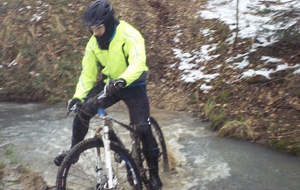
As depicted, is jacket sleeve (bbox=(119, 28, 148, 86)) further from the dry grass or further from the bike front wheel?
the dry grass

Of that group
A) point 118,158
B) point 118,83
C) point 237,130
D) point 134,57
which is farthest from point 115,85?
point 237,130

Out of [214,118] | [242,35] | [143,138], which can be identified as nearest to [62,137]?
[214,118]

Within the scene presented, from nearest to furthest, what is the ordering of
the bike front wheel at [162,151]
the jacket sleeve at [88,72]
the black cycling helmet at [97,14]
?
1. the black cycling helmet at [97,14]
2. the jacket sleeve at [88,72]
3. the bike front wheel at [162,151]

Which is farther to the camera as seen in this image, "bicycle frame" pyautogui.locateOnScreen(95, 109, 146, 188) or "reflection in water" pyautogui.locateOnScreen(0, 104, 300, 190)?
"reflection in water" pyautogui.locateOnScreen(0, 104, 300, 190)

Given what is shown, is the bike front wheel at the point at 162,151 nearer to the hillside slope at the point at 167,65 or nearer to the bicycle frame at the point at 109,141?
the bicycle frame at the point at 109,141

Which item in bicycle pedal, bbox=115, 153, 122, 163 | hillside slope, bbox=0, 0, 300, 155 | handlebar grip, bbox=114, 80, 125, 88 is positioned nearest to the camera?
handlebar grip, bbox=114, 80, 125, 88

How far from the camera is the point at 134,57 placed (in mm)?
4656

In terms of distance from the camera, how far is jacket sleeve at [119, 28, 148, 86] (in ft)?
14.9

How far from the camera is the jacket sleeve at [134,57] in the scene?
4539 mm

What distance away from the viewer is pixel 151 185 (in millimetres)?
5383

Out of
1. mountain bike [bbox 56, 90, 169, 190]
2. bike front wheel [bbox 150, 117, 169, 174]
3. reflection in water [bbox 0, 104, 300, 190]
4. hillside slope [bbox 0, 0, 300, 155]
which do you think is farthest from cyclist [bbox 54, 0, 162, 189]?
hillside slope [bbox 0, 0, 300, 155]

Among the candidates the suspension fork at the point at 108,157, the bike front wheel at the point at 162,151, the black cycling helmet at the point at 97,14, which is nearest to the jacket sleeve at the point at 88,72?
the black cycling helmet at the point at 97,14

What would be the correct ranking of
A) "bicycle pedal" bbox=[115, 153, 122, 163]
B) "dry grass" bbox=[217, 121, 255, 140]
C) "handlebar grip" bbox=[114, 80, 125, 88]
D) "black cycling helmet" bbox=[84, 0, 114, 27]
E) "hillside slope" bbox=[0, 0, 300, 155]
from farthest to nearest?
"hillside slope" bbox=[0, 0, 300, 155] → "dry grass" bbox=[217, 121, 255, 140] → "bicycle pedal" bbox=[115, 153, 122, 163] → "black cycling helmet" bbox=[84, 0, 114, 27] → "handlebar grip" bbox=[114, 80, 125, 88]

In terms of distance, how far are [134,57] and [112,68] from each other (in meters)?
0.36
